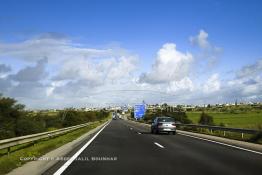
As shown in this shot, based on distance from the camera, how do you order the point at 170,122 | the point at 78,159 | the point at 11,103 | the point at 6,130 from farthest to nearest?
1. the point at 11,103
2. the point at 6,130
3. the point at 170,122
4. the point at 78,159

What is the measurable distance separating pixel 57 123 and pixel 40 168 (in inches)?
2687

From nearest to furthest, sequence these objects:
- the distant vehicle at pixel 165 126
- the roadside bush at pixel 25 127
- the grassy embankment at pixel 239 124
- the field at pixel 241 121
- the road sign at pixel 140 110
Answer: the grassy embankment at pixel 239 124
the distant vehicle at pixel 165 126
the field at pixel 241 121
the roadside bush at pixel 25 127
the road sign at pixel 140 110

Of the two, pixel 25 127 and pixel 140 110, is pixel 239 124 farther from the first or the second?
pixel 140 110

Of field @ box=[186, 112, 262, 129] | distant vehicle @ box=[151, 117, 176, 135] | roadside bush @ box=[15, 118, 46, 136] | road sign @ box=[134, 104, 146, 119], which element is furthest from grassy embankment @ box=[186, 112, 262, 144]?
roadside bush @ box=[15, 118, 46, 136]

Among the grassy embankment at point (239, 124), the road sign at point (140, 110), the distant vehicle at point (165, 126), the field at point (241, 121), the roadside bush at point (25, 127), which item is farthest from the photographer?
the road sign at point (140, 110)

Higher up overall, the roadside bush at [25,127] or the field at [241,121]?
the field at [241,121]

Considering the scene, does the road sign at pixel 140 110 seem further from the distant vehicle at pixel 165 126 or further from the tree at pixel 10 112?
the distant vehicle at pixel 165 126

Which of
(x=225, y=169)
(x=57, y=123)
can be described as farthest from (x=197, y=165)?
(x=57, y=123)

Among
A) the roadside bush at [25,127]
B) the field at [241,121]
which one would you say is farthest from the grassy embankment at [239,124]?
the roadside bush at [25,127]

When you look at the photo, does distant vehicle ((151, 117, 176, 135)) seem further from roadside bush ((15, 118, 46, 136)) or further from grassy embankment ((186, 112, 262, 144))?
roadside bush ((15, 118, 46, 136))

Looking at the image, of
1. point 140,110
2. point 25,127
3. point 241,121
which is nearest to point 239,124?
point 241,121

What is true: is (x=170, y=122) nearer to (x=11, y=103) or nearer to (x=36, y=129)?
(x=36, y=129)

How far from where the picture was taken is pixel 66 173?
36.0 feet

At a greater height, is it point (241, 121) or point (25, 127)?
point (241, 121)
